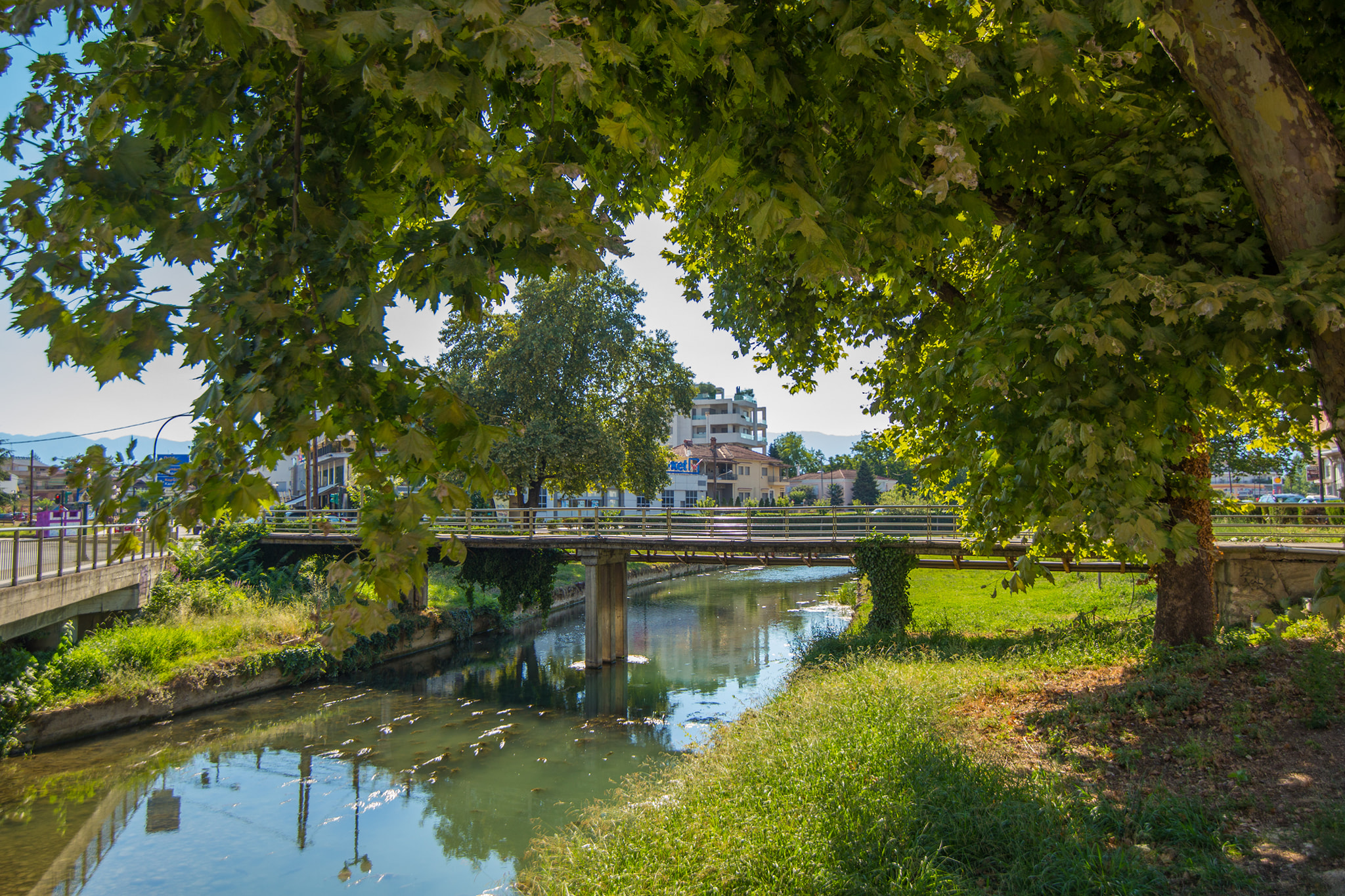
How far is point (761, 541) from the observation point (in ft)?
71.8

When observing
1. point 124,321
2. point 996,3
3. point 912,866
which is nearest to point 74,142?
point 124,321

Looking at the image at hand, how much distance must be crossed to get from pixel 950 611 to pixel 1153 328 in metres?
20.5

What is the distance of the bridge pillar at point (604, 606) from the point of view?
22.7 m

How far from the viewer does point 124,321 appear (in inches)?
86.5

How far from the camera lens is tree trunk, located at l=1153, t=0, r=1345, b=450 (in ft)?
11.3

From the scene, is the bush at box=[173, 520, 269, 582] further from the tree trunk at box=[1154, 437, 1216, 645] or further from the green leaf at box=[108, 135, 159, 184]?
the green leaf at box=[108, 135, 159, 184]

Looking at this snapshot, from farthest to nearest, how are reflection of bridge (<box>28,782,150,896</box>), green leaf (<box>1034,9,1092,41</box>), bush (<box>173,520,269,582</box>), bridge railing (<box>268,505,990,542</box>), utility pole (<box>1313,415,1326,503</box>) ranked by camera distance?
bush (<box>173,520,269,582</box>) → bridge railing (<box>268,505,990,542</box>) → reflection of bridge (<box>28,782,150,896</box>) → utility pole (<box>1313,415,1326,503</box>) → green leaf (<box>1034,9,1092,41</box>)

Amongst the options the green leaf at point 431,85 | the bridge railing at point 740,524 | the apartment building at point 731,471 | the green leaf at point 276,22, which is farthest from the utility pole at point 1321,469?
the apartment building at point 731,471

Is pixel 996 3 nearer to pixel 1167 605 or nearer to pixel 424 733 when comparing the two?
pixel 1167 605

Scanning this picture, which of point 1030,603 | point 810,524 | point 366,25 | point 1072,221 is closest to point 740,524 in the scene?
Answer: point 810,524

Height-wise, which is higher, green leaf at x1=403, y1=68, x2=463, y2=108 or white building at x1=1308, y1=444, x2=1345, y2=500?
green leaf at x1=403, y1=68, x2=463, y2=108

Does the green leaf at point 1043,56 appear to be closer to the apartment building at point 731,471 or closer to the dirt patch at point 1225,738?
the dirt patch at point 1225,738

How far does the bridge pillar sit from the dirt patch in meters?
14.0

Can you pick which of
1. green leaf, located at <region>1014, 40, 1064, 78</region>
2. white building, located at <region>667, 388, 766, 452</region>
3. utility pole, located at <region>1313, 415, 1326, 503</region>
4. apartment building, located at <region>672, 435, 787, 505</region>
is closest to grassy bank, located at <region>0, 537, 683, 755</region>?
green leaf, located at <region>1014, 40, 1064, 78</region>
